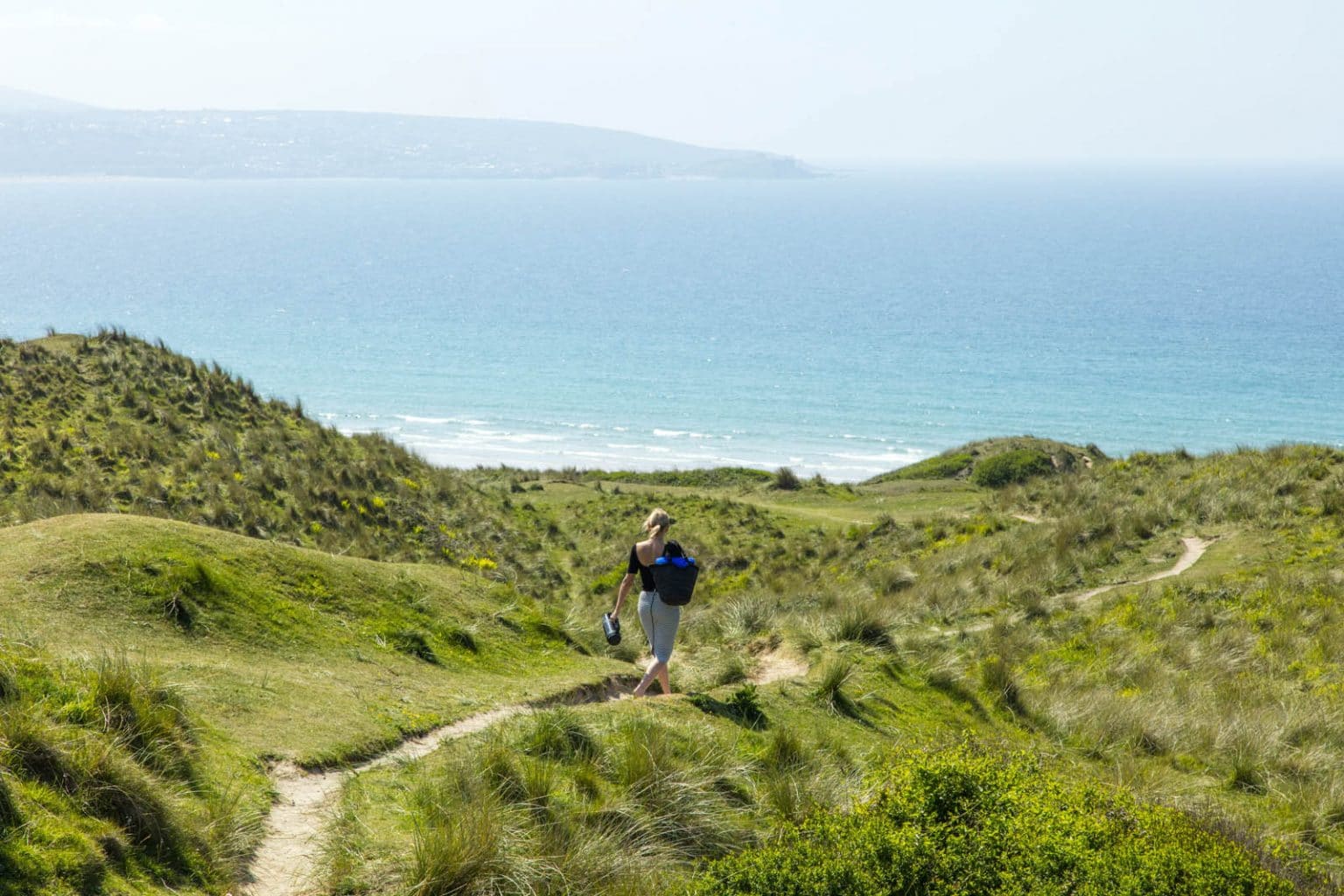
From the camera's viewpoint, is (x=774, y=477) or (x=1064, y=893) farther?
(x=774, y=477)

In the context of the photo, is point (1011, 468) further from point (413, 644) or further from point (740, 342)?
point (740, 342)

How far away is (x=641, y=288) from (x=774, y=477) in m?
103

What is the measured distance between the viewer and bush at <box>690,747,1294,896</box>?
6098 millimetres

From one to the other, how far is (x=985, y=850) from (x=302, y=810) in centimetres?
437

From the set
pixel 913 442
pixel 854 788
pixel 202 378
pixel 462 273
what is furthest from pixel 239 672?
pixel 462 273

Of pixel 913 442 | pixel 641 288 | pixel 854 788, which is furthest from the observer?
pixel 641 288

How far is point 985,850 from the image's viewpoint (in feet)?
21.1

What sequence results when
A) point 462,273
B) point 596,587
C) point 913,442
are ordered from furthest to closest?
point 462,273
point 913,442
point 596,587

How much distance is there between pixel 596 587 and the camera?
24.4 metres

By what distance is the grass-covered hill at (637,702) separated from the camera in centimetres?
625

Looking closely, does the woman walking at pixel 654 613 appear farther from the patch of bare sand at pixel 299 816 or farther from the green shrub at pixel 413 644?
the green shrub at pixel 413 644

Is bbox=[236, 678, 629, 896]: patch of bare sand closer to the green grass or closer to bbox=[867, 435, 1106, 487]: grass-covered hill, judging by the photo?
the green grass

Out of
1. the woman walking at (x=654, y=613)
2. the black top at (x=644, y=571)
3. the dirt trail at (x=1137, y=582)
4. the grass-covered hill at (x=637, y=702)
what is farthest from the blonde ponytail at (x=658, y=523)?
the dirt trail at (x=1137, y=582)

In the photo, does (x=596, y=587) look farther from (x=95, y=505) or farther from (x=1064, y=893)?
(x=1064, y=893)
